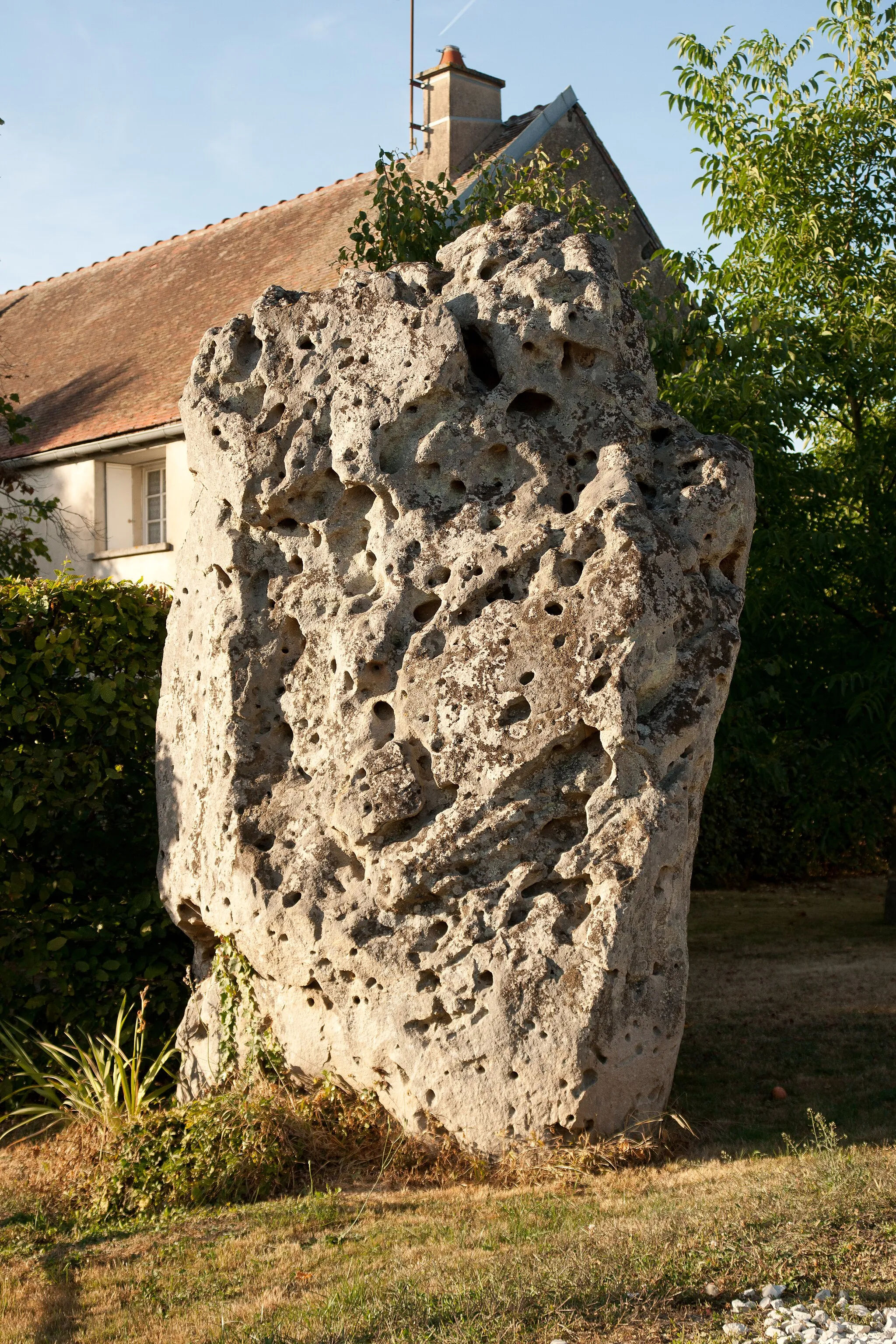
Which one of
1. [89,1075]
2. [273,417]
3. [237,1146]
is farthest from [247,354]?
[237,1146]

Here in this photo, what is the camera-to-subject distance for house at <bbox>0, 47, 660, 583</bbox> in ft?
51.4

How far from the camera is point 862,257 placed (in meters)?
10.3

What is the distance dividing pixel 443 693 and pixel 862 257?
6.85m

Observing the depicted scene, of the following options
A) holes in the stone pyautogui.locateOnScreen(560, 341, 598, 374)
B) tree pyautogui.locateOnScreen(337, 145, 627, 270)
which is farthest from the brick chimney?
holes in the stone pyautogui.locateOnScreen(560, 341, 598, 374)

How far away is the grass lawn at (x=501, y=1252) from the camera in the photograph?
3826mm

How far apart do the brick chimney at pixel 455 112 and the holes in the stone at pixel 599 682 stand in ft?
41.3

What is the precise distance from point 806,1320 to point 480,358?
4536 millimetres

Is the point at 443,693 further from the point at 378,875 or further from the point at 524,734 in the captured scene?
the point at 378,875

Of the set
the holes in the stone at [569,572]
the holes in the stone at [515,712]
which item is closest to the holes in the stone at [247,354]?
the holes in the stone at [569,572]

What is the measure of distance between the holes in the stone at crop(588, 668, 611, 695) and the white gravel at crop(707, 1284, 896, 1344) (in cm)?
245

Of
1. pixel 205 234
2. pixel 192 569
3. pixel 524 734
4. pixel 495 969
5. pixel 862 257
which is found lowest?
pixel 495 969

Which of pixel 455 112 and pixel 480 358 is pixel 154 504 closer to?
pixel 455 112

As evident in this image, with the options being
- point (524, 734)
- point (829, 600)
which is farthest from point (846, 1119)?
point (829, 600)

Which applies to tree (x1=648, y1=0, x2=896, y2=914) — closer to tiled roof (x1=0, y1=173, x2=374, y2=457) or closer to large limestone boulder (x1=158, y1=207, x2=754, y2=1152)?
large limestone boulder (x1=158, y1=207, x2=754, y2=1152)
